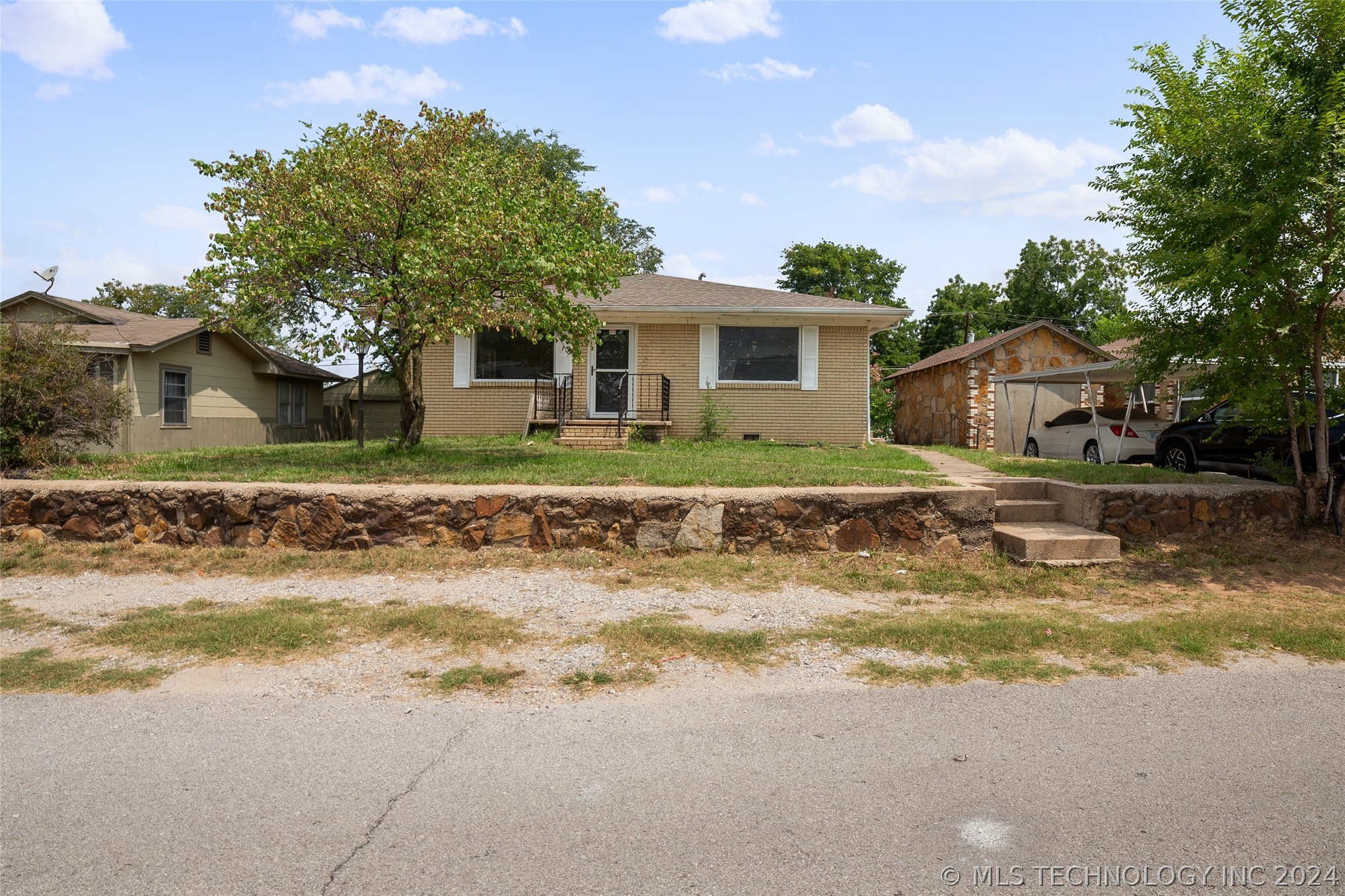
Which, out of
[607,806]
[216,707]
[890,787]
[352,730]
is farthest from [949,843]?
[216,707]

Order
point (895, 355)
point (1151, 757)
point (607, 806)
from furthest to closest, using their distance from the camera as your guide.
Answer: point (895, 355) → point (1151, 757) → point (607, 806)

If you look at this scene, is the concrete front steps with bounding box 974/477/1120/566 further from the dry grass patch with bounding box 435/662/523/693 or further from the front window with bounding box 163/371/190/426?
the front window with bounding box 163/371/190/426

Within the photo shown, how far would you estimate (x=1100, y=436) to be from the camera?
1366 centimetres

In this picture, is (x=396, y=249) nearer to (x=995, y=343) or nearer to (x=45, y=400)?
(x=45, y=400)

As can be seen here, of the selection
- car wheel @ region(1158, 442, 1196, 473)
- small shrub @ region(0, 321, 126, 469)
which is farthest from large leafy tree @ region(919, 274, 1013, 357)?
small shrub @ region(0, 321, 126, 469)

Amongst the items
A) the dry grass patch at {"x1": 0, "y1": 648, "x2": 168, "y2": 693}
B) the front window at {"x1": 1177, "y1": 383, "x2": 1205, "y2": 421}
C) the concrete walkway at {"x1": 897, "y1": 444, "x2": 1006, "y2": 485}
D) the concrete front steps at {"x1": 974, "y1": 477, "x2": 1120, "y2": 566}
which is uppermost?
the front window at {"x1": 1177, "y1": 383, "x2": 1205, "y2": 421}

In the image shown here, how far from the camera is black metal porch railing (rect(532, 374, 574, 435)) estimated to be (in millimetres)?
Answer: 15523

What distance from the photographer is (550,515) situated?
24.1 feet

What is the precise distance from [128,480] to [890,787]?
793cm

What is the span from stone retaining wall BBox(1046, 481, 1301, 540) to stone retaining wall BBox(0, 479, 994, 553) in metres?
1.23

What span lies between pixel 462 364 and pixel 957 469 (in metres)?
9.74

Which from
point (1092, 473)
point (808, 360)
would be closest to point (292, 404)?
point (808, 360)

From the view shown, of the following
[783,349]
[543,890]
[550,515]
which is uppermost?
[783,349]

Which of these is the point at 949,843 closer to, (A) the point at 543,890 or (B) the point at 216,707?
(A) the point at 543,890
